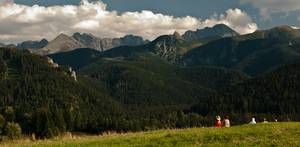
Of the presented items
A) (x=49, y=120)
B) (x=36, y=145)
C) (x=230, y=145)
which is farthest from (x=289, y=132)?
(x=49, y=120)

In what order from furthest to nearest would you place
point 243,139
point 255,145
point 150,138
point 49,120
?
point 49,120 < point 150,138 < point 243,139 < point 255,145

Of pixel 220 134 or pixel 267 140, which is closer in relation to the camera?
pixel 267 140

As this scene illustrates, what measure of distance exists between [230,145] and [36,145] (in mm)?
12830

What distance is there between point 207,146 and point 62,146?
30.7ft

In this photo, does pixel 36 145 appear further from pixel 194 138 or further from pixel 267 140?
pixel 267 140

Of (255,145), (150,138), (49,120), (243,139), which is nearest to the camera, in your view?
(255,145)

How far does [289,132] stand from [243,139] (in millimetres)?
3902

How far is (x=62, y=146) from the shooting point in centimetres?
2895

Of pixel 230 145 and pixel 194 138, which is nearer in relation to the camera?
pixel 230 145

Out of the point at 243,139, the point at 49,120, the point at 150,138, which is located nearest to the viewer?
the point at 243,139

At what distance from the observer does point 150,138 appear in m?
30.4

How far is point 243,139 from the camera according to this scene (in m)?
28.5

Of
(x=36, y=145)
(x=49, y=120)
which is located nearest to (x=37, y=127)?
(x=49, y=120)

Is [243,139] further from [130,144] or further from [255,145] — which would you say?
[130,144]
